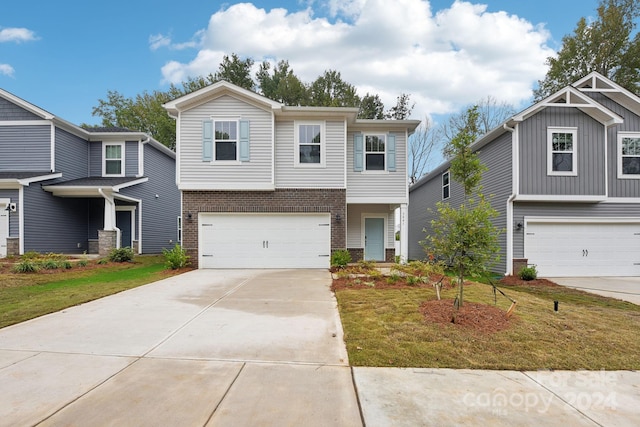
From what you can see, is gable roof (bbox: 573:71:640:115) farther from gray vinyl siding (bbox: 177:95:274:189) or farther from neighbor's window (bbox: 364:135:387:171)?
gray vinyl siding (bbox: 177:95:274:189)

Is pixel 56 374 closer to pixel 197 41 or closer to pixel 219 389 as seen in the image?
pixel 219 389

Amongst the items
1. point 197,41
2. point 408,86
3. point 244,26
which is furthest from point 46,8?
point 408,86

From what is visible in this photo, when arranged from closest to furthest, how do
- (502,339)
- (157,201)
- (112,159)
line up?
1. (502,339)
2. (112,159)
3. (157,201)

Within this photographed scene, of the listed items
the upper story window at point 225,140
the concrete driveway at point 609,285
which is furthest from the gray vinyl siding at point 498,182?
the upper story window at point 225,140

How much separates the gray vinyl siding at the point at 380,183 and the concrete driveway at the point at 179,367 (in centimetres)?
647

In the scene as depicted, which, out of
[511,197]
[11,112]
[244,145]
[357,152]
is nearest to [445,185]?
[511,197]

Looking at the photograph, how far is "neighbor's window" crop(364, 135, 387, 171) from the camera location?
11.7 meters

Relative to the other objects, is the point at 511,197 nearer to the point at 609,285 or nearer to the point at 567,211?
the point at 567,211

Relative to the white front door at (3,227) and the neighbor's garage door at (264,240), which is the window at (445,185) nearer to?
the neighbor's garage door at (264,240)

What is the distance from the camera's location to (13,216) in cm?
1171

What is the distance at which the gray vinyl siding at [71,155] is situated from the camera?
43.4ft

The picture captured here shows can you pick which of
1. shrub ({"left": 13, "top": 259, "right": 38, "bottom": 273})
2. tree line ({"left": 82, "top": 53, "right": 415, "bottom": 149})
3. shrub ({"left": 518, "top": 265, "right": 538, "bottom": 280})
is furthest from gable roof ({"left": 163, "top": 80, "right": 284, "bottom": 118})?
tree line ({"left": 82, "top": 53, "right": 415, "bottom": 149})

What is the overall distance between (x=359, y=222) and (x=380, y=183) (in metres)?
1.99

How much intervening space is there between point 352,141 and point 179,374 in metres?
10.0
